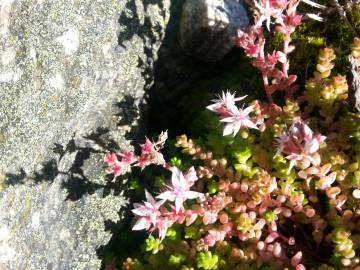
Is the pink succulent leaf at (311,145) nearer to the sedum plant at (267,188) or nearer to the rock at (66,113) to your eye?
the sedum plant at (267,188)

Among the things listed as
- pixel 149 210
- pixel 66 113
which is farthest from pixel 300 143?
pixel 66 113

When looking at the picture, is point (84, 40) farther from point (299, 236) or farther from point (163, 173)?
point (299, 236)

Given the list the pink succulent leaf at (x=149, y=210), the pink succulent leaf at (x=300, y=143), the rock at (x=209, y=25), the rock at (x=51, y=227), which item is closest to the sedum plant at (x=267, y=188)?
the pink succulent leaf at (x=149, y=210)

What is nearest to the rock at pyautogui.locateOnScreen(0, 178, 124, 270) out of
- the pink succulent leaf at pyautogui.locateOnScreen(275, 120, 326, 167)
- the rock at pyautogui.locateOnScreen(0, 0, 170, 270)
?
the rock at pyautogui.locateOnScreen(0, 0, 170, 270)

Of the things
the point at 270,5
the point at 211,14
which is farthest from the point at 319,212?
the point at 211,14

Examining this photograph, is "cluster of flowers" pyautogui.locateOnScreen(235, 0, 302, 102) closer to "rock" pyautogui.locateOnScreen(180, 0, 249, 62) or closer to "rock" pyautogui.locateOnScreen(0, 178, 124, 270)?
"rock" pyautogui.locateOnScreen(180, 0, 249, 62)

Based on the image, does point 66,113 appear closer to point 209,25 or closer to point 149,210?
point 149,210
